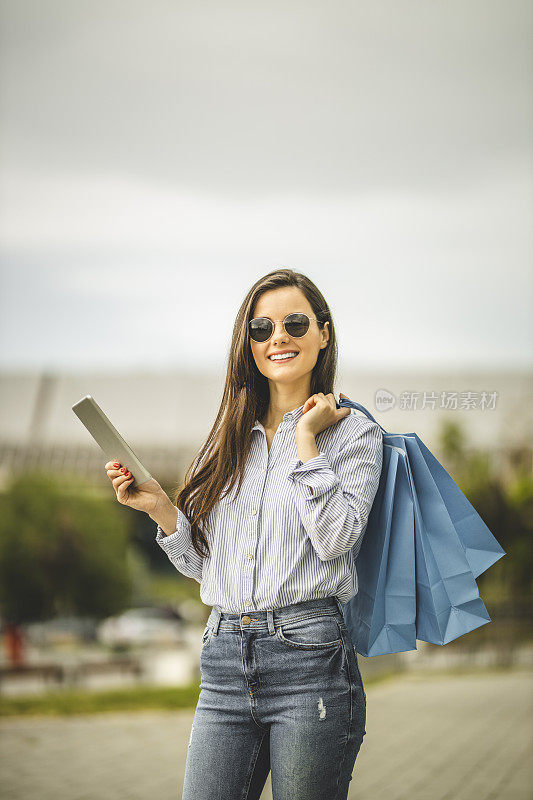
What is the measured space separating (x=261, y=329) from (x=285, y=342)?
0.06 meters

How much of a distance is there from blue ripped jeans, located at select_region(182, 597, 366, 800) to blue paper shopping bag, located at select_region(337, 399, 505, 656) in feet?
0.43

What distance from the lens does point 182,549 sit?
1943 millimetres

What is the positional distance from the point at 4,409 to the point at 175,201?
13.5m

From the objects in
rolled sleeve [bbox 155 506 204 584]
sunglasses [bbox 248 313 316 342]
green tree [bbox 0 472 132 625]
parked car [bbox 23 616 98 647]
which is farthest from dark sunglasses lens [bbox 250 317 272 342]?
parked car [bbox 23 616 98 647]

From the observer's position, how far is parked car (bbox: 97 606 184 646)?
2833cm

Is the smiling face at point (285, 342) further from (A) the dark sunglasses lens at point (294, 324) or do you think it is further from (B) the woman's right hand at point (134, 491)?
(B) the woman's right hand at point (134, 491)

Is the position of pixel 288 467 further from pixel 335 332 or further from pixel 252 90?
pixel 252 90

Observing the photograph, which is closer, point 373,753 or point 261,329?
point 261,329

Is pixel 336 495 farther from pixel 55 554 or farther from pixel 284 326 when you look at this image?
pixel 55 554

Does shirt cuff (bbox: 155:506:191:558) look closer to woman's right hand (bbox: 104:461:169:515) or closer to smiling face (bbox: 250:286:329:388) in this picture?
woman's right hand (bbox: 104:461:169:515)

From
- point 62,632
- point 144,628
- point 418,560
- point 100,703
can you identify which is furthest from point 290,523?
point 144,628

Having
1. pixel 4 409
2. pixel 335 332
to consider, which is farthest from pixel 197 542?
pixel 4 409

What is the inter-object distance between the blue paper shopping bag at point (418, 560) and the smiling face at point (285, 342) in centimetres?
25

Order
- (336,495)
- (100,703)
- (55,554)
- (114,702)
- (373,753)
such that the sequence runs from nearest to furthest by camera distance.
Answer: (336,495), (373,753), (100,703), (114,702), (55,554)
